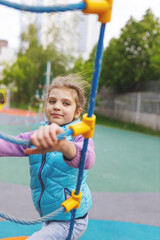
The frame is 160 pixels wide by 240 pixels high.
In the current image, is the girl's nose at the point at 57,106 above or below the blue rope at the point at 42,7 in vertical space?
below

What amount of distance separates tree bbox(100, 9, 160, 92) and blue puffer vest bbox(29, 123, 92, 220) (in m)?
12.1

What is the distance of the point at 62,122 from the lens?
45.2 inches

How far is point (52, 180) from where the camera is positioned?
1108 mm

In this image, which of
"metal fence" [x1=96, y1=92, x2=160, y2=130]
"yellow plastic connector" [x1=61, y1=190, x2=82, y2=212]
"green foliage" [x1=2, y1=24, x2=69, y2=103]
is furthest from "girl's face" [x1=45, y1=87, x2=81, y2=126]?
"green foliage" [x1=2, y1=24, x2=69, y2=103]

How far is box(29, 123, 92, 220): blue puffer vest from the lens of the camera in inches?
43.3

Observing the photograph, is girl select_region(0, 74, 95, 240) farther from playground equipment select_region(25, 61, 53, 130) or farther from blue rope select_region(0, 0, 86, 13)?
playground equipment select_region(25, 61, 53, 130)

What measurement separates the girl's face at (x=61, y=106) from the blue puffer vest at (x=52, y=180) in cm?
5

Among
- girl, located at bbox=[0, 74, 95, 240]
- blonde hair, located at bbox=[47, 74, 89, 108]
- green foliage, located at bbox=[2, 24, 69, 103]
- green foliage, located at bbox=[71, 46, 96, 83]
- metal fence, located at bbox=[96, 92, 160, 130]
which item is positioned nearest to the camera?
girl, located at bbox=[0, 74, 95, 240]

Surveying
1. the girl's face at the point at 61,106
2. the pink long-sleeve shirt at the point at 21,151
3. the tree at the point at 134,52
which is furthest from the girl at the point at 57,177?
the tree at the point at 134,52

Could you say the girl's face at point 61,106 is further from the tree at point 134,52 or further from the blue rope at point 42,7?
the tree at point 134,52

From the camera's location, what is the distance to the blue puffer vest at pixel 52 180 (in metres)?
1.10

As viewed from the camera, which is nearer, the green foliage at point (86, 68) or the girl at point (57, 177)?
the girl at point (57, 177)

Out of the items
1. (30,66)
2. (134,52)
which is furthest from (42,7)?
(30,66)

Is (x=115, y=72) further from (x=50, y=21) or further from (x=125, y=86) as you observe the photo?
(x=50, y=21)
